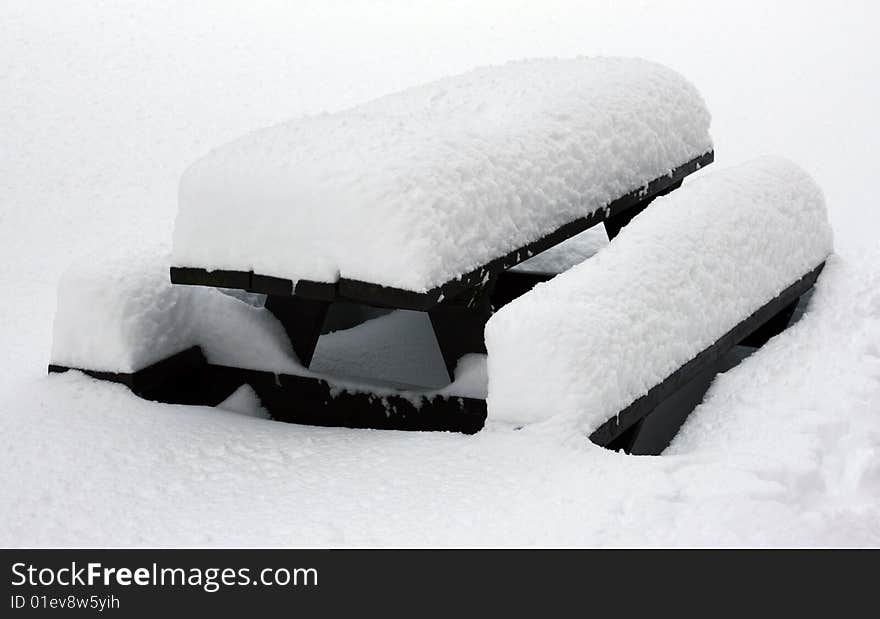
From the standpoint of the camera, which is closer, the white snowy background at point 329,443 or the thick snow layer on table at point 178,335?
the white snowy background at point 329,443

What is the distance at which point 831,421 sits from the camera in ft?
11.7

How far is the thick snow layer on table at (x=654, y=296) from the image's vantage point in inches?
130

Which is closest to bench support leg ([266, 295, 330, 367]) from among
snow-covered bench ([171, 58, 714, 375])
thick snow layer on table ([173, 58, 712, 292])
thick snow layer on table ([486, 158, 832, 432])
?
snow-covered bench ([171, 58, 714, 375])

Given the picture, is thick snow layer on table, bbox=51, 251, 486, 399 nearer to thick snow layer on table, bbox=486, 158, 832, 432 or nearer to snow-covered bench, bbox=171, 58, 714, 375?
snow-covered bench, bbox=171, 58, 714, 375

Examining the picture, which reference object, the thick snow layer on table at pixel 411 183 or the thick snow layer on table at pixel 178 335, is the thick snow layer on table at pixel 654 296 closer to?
the thick snow layer on table at pixel 411 183

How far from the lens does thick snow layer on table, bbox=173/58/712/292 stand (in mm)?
3439

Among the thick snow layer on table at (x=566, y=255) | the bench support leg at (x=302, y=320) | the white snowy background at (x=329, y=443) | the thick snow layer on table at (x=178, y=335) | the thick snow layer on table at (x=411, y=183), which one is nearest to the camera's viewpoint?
the white snowy background at (x=329, y=443)

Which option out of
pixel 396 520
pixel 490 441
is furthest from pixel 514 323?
pixel 396 520

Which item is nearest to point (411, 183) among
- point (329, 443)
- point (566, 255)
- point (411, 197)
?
point (411, 197)

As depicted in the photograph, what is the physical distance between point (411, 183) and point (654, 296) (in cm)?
90

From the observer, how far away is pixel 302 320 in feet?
14.3

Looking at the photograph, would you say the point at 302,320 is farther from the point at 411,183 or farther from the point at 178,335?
the point at 411,183

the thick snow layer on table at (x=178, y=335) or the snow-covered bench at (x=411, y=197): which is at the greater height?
the snow-covered bench at (x=411, y=197)

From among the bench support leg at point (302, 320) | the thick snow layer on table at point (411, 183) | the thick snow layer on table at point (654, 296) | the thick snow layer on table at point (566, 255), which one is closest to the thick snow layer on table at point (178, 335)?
the bench support leg at point (302, 320)
